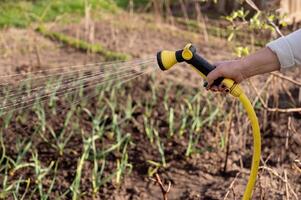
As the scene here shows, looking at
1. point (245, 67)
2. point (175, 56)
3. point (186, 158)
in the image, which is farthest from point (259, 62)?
point (186, 158)

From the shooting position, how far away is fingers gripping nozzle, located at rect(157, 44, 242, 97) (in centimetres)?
219

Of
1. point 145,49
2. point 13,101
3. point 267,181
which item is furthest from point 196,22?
point 267,181

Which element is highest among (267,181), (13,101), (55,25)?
(55,25)

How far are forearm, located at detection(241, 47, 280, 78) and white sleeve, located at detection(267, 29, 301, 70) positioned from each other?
0.06 feet

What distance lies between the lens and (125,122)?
439cm

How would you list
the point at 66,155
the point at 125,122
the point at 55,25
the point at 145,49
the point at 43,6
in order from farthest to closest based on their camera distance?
the point at 43,6 < the point at 55,25 < the point at 145,49 < the point at 125,122 < the point at 66,155

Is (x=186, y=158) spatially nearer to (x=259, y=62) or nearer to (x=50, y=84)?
(x=50, y=84)

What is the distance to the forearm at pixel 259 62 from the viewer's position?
7.34ft

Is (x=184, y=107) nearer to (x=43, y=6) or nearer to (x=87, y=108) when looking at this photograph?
(x=87, y=108)

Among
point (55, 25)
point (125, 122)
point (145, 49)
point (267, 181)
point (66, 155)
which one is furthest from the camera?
point (55, 25)

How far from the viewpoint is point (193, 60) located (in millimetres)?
2205

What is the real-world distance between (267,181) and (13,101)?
1872 millimetres

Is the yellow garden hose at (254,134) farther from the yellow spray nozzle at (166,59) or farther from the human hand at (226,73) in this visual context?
the yellow spray nozzle at (166,59)

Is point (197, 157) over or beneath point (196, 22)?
beneath
